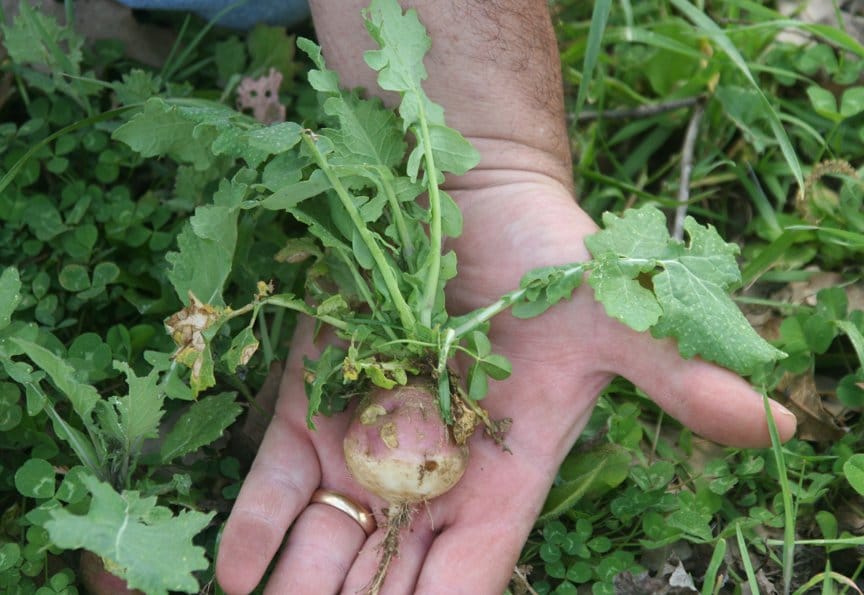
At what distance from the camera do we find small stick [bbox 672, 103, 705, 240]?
2598 millimetres

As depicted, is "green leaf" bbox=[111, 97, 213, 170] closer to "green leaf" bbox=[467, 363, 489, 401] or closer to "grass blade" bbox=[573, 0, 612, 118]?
"green leaf" bbox=[467, 363, 489, 401]

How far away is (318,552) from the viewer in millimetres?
1936

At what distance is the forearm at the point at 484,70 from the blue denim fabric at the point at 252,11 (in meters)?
0.63

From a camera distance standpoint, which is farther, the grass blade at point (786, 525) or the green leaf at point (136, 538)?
the grass blade at point (786, 525)

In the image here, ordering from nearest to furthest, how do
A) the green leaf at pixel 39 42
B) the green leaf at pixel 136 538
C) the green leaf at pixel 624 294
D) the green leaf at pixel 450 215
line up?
the green leaf at pixel 136 538 → the green leaf at pixel 624 294 → the green leaf at pixel 450 215 → the green leaf at pixel 39 42

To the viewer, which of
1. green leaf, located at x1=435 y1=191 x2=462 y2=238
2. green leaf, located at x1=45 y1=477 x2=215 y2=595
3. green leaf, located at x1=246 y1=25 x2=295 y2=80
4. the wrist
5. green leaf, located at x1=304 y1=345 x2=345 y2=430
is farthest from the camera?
green leaf, located at x1=246 y1=25 x2=295 y2=80

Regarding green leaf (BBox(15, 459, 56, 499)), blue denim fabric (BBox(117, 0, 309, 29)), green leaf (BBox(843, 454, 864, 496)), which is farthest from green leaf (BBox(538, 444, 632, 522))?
blue denim fabric (BBox(117, 0, 309, 29))

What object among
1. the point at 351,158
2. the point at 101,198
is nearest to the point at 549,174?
the point at 351,158

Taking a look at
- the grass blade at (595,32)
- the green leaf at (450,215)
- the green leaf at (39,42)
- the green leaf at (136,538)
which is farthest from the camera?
the green leaf at (39,42)

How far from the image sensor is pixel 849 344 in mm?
2426

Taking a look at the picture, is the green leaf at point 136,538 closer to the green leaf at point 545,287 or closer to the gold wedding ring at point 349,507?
the gold wedding ring at point 349,507

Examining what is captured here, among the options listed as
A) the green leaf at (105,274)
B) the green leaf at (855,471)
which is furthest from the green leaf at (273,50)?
the green leaf at (855,471)

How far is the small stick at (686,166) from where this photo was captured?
2.60 metres

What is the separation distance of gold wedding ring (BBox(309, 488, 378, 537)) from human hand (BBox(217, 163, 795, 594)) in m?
0.02
